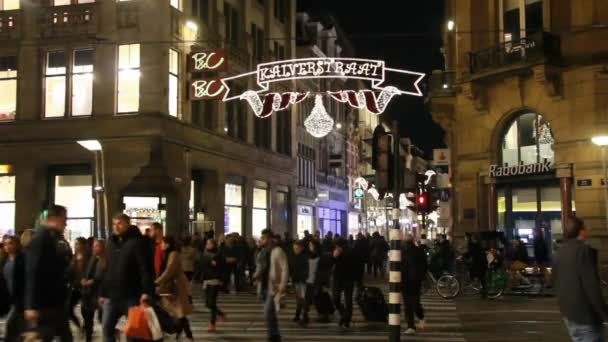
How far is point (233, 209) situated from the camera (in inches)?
1564

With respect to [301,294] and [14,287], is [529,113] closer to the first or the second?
[301,294]

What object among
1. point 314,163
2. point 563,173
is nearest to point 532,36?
point 563,173

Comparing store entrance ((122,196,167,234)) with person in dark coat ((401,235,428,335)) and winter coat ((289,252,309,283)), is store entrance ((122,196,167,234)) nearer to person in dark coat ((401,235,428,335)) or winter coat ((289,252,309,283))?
winter coat ((289,252,309,283))

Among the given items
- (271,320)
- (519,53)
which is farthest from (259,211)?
(271,320)

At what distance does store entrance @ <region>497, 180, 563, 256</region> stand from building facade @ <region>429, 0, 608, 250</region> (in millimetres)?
37

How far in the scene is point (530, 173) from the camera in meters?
27.6

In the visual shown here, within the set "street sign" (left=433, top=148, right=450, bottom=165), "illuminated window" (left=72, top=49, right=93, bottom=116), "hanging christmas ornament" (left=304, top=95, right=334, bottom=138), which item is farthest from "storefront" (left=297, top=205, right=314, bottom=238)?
"hanging christmas ornament" (left=304, top=95, right=334, bottom=138)

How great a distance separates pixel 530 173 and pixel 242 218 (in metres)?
17.8

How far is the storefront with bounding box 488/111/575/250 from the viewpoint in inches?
1074

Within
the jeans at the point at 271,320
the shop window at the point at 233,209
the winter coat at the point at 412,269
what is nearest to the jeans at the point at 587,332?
the jeans at the point at 271,320

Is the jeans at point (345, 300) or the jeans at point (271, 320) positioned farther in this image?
the jeans at point (345, 300)

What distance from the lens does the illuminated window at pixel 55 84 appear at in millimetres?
33281

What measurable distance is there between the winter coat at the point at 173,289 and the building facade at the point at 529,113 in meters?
17.1

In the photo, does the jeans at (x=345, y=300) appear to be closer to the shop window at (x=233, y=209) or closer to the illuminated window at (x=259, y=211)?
the shop window at (x=233, y=209)
